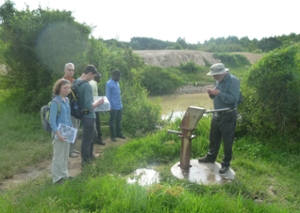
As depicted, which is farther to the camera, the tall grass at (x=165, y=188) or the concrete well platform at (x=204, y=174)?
the concrete well platform at (x=204, y=174)

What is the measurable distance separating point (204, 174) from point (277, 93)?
270 centimetres

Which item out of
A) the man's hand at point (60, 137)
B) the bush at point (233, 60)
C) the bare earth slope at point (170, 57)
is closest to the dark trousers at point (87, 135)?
the man's hand at point (60, 137)

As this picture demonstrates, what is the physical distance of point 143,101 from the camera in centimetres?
831

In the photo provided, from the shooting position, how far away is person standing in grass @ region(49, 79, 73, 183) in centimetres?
395

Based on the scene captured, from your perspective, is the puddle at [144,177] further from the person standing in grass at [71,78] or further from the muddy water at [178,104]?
the muddy water at [178,104]

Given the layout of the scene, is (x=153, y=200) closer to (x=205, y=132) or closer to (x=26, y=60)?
(x=205, y=132)

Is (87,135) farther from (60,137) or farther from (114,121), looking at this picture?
(114,121)

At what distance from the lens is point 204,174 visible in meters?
4.48

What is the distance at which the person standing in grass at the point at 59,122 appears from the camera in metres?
3.95

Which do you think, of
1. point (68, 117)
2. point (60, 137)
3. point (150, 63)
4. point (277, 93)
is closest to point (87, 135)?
point (68, 117)

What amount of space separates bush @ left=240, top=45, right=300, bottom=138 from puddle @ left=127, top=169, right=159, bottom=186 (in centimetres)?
273

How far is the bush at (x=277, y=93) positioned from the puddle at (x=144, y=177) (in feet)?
8.95

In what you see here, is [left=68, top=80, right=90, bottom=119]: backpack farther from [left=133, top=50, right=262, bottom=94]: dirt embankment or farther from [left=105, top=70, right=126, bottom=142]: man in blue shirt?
[left=133, top=50, right=262, bottom=94]: dirt embankment

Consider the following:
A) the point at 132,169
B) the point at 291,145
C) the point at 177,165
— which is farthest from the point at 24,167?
the point at 291,145
